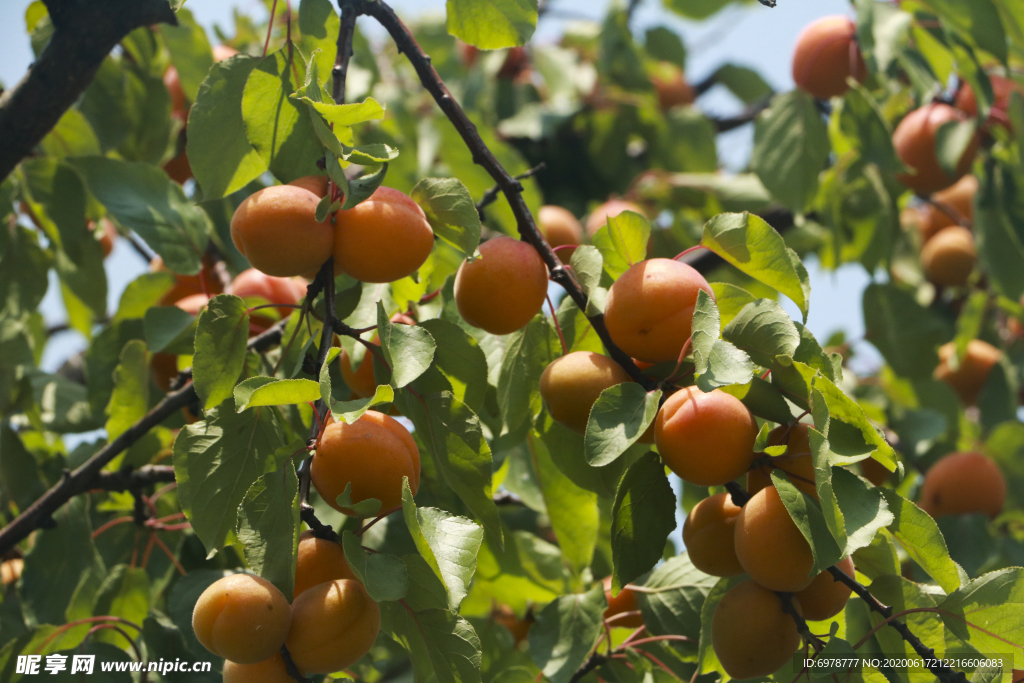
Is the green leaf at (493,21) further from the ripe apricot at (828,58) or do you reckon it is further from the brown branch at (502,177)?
the ripe apricot at (828,58)

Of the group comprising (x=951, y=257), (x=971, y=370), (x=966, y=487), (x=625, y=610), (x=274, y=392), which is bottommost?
(x=971, y=370)

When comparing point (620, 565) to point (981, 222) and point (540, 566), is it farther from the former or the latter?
point (981, 222)

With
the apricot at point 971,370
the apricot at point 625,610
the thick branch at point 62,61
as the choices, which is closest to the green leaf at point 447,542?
the apricot at point 625,610

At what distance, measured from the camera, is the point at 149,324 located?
0.98 metres

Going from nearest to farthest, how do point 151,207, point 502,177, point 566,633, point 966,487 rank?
point 502,177 < point 566,633 < point 151,207 < point 966,487

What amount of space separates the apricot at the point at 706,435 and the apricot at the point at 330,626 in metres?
0.28

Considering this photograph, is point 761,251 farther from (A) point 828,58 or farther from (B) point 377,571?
(A) point 828,58

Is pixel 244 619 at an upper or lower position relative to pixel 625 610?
upper

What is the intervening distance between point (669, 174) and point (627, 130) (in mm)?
267

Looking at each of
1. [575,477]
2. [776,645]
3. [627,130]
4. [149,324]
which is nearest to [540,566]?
[575,477]

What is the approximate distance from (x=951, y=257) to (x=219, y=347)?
1865mm

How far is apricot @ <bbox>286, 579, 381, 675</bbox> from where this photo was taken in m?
0.61

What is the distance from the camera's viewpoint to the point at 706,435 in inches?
26.5

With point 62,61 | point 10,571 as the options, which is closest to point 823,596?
point 62,61
